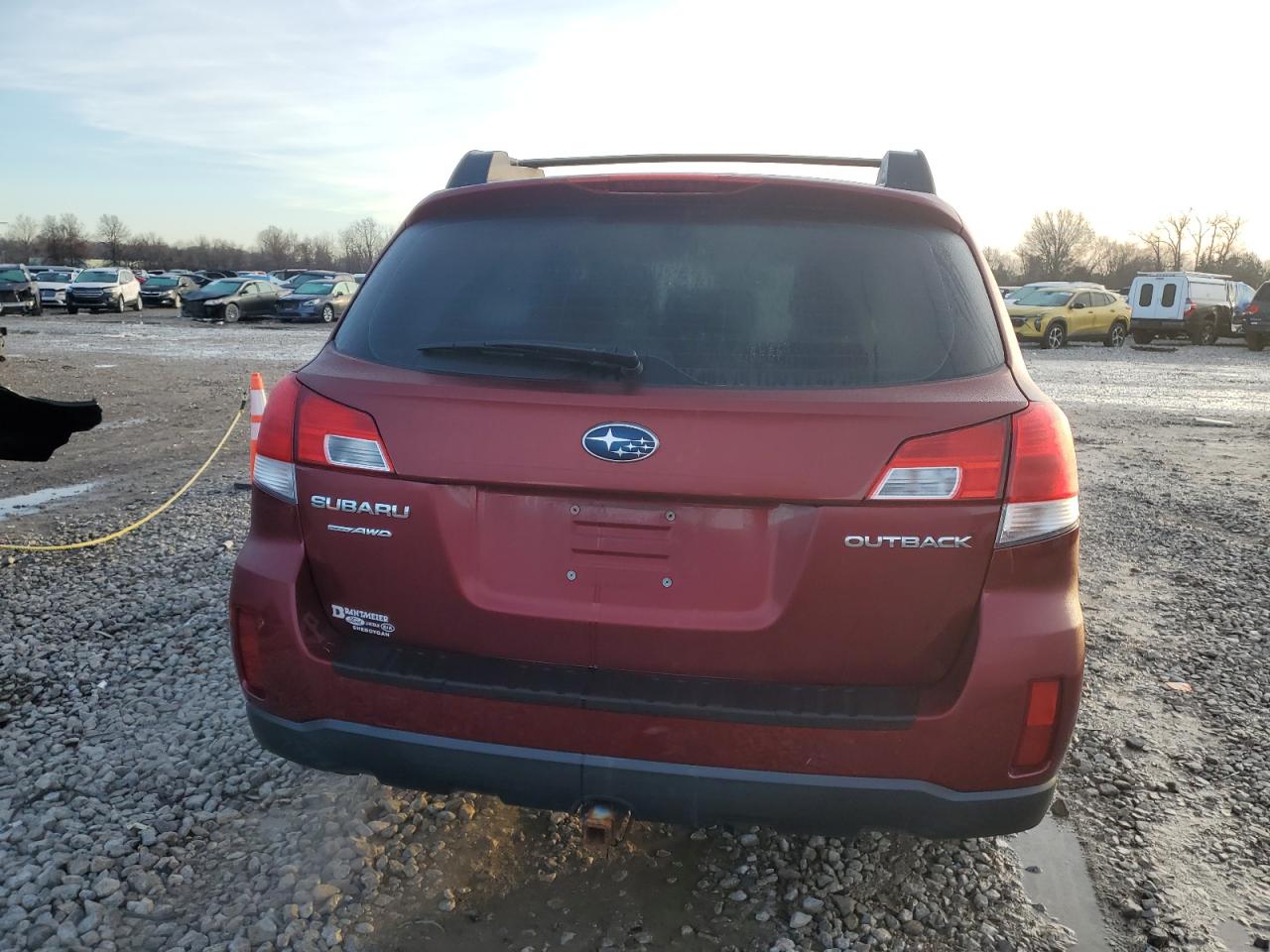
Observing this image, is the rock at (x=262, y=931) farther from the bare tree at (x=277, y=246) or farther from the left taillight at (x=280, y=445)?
the bare tree at (x=277, y=246)

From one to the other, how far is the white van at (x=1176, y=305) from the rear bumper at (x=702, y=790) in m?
34.1

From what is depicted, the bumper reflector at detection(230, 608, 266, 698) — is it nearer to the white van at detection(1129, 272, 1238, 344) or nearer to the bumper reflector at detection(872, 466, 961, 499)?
the bumper reflector at detection(872, 466, 961, 499)

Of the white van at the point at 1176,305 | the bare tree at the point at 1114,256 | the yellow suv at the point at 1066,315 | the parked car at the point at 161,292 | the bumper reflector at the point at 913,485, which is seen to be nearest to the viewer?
the bumper reflector at the point at 913,485

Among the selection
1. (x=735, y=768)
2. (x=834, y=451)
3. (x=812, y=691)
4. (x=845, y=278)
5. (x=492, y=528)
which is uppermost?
(x=845, y=278)

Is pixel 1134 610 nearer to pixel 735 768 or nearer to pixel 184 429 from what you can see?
pixel 735 768

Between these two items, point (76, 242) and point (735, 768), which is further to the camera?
point (76, 242)

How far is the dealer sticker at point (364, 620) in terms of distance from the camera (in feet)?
7.47

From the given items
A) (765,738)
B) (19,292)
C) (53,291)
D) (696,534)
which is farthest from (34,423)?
(53,291)

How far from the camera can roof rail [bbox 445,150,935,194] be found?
2.83 m

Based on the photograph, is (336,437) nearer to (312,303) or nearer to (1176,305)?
(312,303)

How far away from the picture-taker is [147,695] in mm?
3828

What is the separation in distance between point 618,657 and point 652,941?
2.72 feet

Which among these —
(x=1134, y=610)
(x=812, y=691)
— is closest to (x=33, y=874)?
(x=812, y=691)

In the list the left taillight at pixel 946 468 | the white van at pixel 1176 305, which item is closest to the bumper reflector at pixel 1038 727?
the left taillight at pixel 946 468
